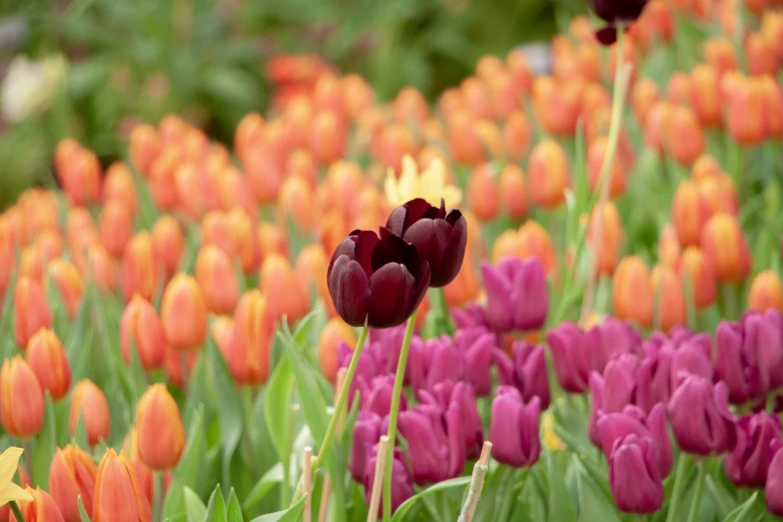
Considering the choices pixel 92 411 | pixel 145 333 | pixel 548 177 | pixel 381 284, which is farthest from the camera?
pixel 548 177

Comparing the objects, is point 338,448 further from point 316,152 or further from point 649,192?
point 316,152

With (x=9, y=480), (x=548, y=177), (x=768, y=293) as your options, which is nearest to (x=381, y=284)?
(x=9, y=480)

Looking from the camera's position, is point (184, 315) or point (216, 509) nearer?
point (216, 509)

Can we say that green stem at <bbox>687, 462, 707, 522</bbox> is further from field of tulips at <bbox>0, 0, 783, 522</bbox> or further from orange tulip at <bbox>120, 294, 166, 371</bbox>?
orange tulip at <bbox>120, 294, 166, 371</bbox>

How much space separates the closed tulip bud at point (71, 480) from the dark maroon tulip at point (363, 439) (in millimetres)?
228

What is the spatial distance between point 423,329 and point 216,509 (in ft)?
1.63

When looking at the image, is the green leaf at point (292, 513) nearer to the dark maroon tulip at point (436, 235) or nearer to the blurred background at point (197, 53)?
the dark maroon tulip at point (436, 235)

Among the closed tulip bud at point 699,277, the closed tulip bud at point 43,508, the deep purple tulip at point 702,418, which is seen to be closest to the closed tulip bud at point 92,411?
the closed tulip bud at point 43,508

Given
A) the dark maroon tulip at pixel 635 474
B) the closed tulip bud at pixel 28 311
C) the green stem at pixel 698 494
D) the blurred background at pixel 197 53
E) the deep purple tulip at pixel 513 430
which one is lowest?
the green stem at pixel 698 494

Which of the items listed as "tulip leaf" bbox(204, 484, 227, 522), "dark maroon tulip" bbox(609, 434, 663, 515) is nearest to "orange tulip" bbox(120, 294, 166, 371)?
"tulip leaf" bbox(204, 484, 227, 522)

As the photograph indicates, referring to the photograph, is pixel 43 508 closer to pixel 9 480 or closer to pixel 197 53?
pixel 9 480

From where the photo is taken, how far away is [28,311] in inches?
47.4

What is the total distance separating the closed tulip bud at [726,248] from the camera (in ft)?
4.16

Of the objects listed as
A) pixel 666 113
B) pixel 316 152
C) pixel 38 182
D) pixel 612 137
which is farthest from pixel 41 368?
pixel 38 182
